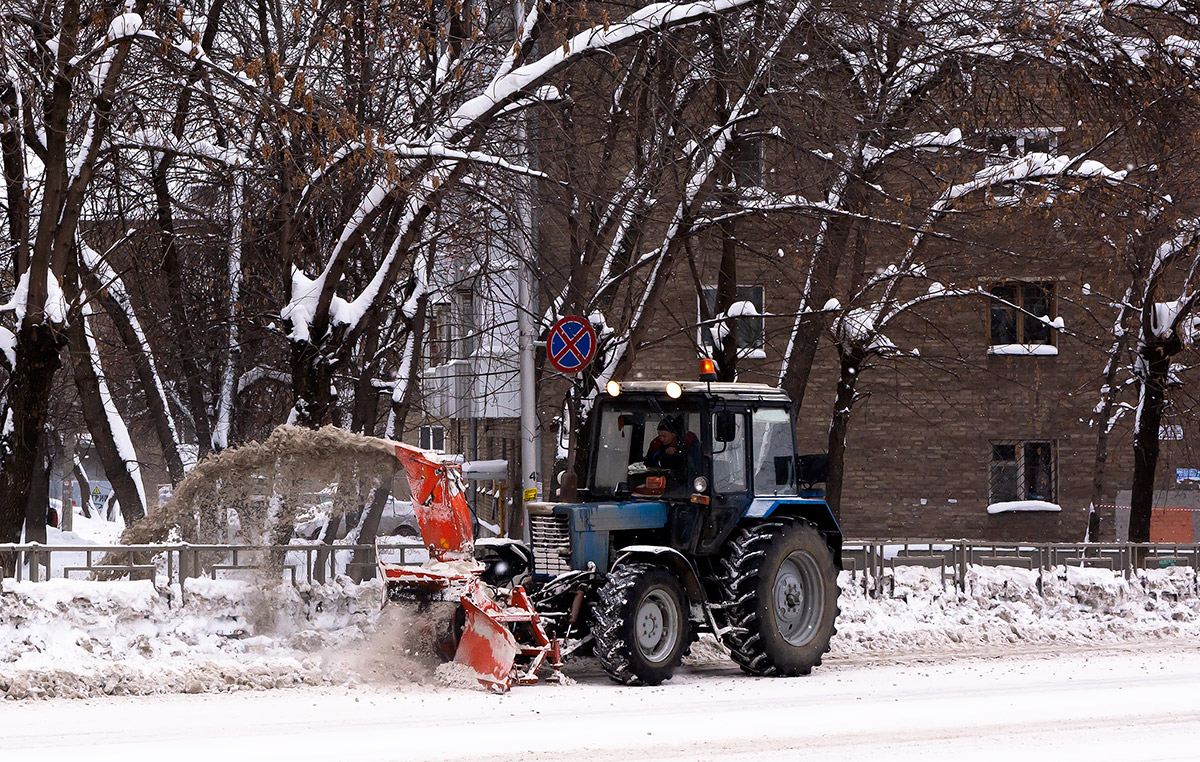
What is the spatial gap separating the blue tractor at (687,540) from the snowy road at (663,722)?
0.41 meters

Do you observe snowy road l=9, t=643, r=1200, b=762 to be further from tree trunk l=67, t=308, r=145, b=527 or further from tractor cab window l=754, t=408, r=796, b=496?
tree trunk l=67, t=308, r=145, b=527

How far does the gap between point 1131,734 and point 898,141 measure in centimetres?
909

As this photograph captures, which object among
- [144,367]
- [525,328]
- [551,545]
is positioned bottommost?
[551,545]

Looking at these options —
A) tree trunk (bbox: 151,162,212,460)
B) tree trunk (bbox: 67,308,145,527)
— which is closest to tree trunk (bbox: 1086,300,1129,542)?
tree trunk (bbox: 151,162,212,460)

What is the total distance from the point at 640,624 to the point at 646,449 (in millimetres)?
1695

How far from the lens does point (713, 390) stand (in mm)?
11633

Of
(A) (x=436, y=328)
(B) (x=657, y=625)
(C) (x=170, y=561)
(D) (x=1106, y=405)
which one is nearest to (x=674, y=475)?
(B) (x=657, y=625)

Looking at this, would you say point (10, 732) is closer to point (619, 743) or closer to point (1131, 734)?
point (619, 743)

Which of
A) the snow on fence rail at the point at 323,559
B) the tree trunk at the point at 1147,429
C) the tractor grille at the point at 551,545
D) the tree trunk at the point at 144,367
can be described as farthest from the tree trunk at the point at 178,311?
the tree trunk at the point at 1147,429

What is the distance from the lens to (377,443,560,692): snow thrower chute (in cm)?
1034

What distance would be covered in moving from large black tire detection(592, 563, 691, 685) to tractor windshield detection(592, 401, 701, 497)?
928mm

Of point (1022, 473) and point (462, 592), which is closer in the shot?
point (462, 592)

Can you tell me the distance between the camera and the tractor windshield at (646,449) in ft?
38.3

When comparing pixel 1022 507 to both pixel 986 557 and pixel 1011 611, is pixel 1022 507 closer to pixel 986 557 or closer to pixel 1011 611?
pixel 986 557
